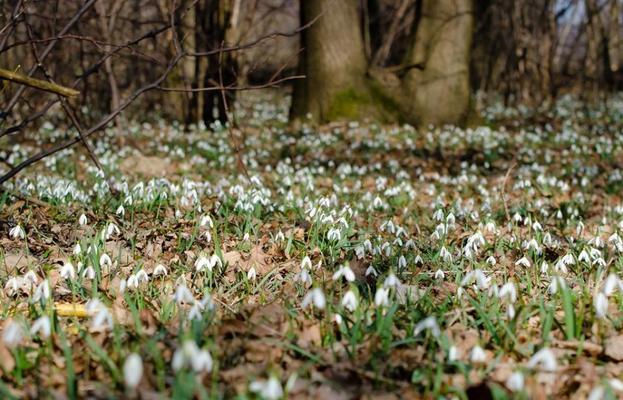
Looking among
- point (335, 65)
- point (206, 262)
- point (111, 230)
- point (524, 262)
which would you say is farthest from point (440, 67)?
point (206, 262)

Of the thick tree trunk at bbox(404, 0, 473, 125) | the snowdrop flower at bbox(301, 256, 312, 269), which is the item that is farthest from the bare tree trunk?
the snowdrop flower at bbox(301, 256, 312, 269)

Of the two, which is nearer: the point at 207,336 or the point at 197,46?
the point at 207,336

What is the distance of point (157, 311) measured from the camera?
8.45ft

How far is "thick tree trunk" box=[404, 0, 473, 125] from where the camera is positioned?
10273mm

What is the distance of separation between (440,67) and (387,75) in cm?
84

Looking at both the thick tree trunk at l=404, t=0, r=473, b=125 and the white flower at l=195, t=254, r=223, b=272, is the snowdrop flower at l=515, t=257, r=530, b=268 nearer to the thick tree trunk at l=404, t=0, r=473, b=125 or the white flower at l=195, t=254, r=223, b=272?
the white flower at l=195, t=254, r=223, b=272

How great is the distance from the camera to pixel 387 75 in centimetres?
1049

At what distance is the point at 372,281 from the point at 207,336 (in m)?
1.11

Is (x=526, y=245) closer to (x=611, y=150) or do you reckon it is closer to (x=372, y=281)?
(x=372, y=281)

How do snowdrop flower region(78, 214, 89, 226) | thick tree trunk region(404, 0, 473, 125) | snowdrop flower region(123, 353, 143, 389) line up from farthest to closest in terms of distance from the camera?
thick tree trunk region(404, 0, 473, 125), snowdrop flower region(78, 214, 89, 226), snowdrop flower region(123, 353, 143, 389)

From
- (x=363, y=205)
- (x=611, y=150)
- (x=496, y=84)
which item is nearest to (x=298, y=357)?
(x=363, y=205)

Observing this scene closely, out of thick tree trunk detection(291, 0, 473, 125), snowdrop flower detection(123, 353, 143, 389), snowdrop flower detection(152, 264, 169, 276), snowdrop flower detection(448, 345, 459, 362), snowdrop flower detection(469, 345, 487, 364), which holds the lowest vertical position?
snowdrop flower detection(152, 264, 169, 276)

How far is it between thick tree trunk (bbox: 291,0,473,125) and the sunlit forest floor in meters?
3.51

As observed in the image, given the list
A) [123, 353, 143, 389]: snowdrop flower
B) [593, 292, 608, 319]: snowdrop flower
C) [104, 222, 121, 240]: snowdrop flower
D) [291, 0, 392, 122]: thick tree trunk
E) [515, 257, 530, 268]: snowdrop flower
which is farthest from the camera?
[291, 0, 392, 122]: thick tree trunk
